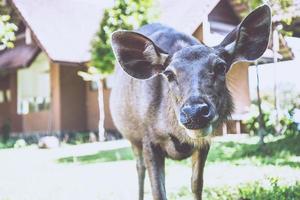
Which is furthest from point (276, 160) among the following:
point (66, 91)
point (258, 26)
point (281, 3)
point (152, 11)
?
point (66, 91)

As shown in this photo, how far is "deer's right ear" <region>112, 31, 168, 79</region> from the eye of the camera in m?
4.16

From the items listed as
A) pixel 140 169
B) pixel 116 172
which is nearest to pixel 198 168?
pixel 140 169

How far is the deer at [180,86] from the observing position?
3629 millimetres

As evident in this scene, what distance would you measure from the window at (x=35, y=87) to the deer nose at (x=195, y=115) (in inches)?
671

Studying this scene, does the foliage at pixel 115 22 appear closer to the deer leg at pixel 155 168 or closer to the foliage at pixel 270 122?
the foliage at pixel 270 122

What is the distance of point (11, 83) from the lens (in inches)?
882

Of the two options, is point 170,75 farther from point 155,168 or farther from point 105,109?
point 105,109

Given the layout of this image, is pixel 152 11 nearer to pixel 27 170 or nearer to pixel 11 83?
pixel 27 170

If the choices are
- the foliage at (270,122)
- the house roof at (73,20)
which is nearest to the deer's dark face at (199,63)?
the foliage at (270,122)

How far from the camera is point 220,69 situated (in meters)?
3.91

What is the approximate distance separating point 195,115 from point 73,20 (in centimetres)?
1556

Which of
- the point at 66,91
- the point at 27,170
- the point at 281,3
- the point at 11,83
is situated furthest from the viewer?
the point at 11,83

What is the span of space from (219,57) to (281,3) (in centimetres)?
546

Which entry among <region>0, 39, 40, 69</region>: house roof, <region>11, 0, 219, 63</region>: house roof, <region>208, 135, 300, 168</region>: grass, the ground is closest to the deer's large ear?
the ground
